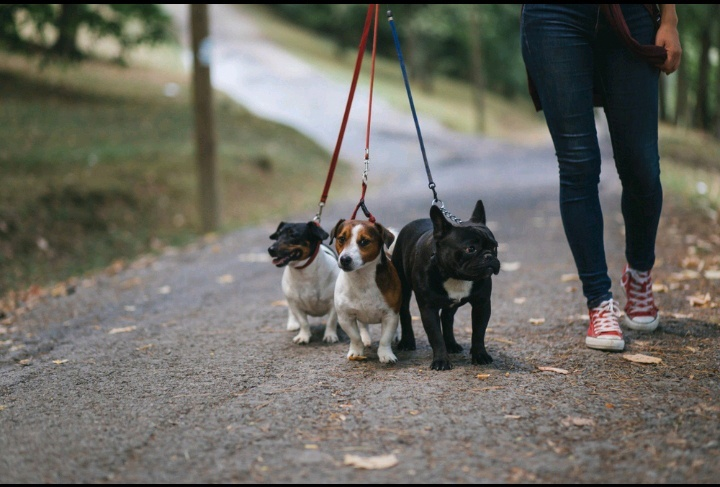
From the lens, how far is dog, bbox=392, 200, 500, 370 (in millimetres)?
3613

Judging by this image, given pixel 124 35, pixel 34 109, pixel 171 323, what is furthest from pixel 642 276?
pixel 124 35

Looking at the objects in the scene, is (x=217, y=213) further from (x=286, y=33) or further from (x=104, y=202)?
(x=286, y=33)

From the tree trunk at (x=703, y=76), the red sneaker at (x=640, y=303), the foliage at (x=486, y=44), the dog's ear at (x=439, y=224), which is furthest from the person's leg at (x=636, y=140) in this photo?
the tree trunk at (x=703, y=76)

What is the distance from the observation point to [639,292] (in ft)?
14.6

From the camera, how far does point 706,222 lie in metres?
8.30

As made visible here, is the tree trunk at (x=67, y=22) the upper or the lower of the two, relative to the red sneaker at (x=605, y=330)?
upper

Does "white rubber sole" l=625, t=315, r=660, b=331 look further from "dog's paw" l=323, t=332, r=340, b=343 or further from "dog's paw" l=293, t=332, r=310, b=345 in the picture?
"dog's paw" l=293, t=332, r=310, b=345

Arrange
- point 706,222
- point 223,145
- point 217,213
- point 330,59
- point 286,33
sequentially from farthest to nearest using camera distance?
point 286,33
point 330,59
point 223,145
point 217,213
point 706,222

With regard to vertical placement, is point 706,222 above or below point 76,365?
above

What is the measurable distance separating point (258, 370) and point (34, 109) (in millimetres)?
14681

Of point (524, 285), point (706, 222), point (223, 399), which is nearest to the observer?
point (223, 399)

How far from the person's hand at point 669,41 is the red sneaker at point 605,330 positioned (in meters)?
1.33

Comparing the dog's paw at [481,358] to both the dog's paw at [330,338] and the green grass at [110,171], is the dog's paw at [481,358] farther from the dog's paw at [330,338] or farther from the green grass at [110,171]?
the green grass at [110,171]

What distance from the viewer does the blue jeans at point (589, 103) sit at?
4.01 m
